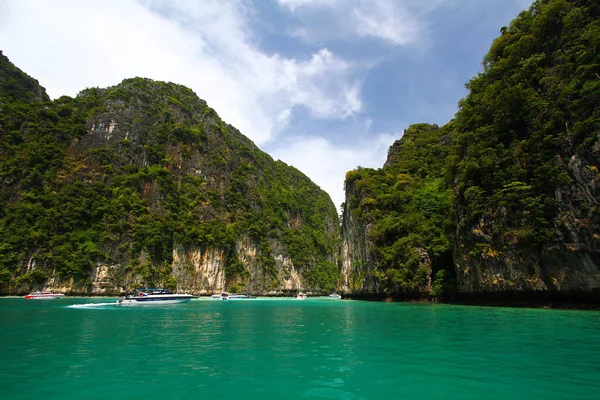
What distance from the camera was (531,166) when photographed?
24.2m

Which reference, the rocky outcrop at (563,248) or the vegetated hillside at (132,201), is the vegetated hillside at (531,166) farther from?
the vegetated hillside at (132,201)

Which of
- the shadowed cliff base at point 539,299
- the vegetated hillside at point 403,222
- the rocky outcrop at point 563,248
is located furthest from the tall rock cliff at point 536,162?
the vegetated hillside at point 403,222

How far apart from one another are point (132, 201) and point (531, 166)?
74.8 metres

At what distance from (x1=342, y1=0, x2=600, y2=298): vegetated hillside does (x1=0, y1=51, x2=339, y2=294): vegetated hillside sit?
5590 cm

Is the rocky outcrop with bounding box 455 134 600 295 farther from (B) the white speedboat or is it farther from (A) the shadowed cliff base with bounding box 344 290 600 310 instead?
(B) the white speedboat

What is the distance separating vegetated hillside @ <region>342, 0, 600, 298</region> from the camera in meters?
20.8

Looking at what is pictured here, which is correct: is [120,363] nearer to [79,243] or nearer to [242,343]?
[242,343]

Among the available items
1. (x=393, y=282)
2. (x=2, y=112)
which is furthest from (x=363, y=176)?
(x=2, y=112)

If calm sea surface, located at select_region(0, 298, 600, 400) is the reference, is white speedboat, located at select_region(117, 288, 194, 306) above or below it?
above

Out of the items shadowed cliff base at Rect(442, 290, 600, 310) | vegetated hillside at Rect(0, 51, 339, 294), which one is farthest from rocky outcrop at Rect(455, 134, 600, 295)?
vegetated hillside at Rect(0, 51, 339, 294)

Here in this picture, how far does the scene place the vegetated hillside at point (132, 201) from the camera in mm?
67062

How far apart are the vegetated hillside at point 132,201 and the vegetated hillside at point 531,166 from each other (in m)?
55.9

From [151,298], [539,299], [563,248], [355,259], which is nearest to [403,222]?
[355,259]

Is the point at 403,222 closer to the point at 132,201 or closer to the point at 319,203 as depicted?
the point at 132,201
